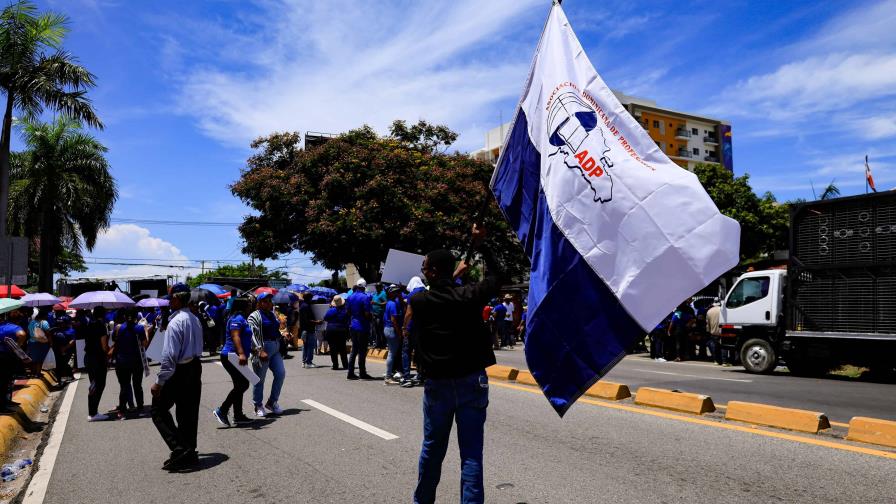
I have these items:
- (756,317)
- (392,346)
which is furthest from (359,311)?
(756,317)

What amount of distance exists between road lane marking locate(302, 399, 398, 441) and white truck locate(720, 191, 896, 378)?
9.52m

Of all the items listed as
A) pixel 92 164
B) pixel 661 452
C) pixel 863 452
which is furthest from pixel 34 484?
pixel 92 164

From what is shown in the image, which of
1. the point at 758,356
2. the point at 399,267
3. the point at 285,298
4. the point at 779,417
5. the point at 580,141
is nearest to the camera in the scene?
the point at 580,141

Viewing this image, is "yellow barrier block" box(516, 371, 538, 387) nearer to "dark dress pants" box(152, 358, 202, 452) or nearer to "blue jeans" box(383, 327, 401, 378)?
"blue jeans" box(383, 327, 401, 378)

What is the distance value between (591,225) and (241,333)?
5.45 meters

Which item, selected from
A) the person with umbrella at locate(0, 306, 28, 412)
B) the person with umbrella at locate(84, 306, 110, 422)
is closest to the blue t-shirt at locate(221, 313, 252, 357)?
the person with umbrella at locate(84, 306, 110, 422)

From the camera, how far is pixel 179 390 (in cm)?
641

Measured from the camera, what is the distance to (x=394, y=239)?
27.9 metres

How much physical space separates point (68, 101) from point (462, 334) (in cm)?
1844

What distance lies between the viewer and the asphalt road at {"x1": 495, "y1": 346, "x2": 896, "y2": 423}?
31.0 ft

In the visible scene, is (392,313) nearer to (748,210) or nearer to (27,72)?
(27,72)

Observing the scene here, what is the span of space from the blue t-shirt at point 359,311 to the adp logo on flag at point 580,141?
327 inches

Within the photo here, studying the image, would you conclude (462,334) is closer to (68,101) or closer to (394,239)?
(68,101)

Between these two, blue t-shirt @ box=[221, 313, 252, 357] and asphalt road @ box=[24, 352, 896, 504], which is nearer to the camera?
asphalt road @ box=[24, 352, 896, 504]
